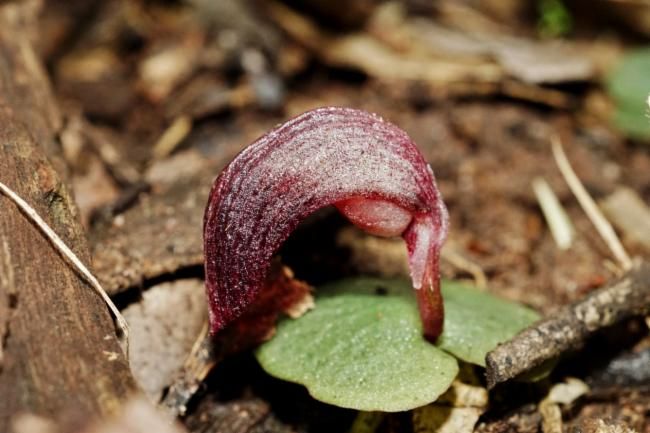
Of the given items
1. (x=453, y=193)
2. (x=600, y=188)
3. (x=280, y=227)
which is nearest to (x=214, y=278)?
(x=280, y=227)

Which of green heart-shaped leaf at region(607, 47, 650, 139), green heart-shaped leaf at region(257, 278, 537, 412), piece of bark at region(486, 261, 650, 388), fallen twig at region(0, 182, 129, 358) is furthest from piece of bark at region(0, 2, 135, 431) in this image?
green heart-shaped leaf at region(607, 47, 650, 139)

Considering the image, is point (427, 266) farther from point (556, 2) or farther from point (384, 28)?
point (556, 2)

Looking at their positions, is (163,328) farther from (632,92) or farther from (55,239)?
(632,92)

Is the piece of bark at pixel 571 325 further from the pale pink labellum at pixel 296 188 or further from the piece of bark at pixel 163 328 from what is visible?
the piece of bark at pixel 163 328

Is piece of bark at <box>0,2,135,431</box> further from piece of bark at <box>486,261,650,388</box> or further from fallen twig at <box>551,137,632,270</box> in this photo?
fallen twig at <box>551,137,632,270</box>

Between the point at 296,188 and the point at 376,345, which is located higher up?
the point at 296,188

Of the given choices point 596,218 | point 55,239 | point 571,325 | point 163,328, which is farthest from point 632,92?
point 55,239
